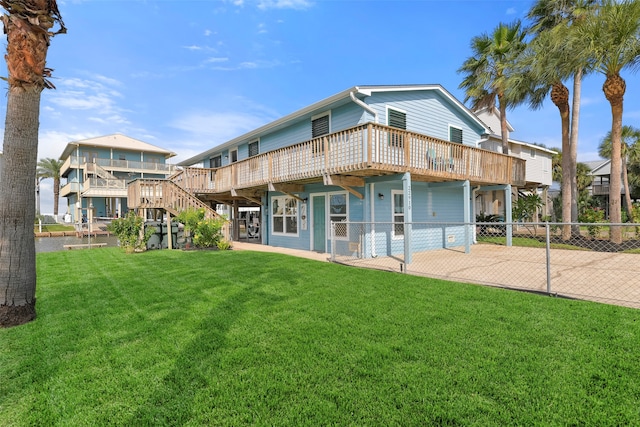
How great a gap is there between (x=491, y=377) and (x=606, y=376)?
98 cm

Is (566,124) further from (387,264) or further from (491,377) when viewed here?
(491,377)

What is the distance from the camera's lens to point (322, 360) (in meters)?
3.09

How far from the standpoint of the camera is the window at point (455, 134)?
1370 cm

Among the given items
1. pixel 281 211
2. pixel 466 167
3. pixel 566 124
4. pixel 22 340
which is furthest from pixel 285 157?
pixel 566 124

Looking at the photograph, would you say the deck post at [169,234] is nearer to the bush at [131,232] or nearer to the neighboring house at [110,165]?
the bush at [131,232]

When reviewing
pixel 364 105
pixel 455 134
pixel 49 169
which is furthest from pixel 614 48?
pixel 49 169

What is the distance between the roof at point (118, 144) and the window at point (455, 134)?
119ft

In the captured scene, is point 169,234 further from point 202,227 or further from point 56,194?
point 56,194

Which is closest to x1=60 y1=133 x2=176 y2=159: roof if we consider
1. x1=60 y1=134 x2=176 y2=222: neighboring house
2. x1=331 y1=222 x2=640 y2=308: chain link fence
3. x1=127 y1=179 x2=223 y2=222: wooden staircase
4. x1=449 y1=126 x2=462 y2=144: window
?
x1=60 y1=134 x2=176 y2=222: neighboring house

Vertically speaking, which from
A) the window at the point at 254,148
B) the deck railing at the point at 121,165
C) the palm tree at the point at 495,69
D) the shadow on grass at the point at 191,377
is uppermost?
the palm tree at the point at 495,69

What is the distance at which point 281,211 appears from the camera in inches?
573

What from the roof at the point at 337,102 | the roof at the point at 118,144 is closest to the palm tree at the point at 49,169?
the roof at the point at 118,144

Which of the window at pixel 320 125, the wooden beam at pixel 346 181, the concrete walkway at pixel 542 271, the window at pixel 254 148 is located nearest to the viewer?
the concrete walkway at pixel 542 271

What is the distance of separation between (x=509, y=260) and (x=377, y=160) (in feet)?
16.1
